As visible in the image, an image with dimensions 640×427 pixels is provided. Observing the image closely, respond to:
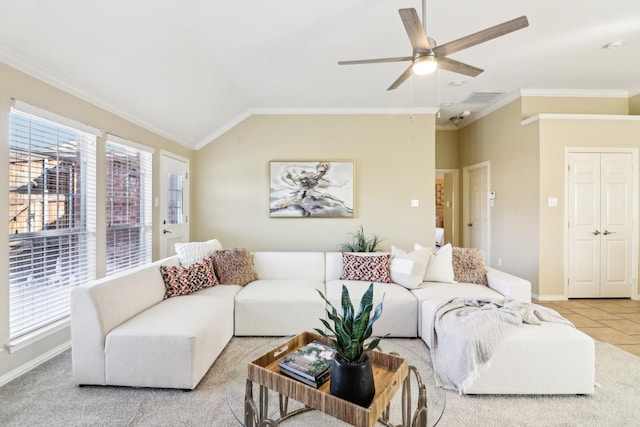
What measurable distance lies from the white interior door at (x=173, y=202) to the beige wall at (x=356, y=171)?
77 centimetres

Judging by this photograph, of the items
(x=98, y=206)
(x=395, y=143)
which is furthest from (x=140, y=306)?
(x=395, y=143)

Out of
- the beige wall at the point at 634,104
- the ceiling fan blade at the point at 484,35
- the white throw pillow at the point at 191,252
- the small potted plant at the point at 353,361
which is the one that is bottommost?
the small potted plant at the point at 353,361

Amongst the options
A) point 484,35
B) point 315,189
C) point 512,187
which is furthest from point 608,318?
point 315,189

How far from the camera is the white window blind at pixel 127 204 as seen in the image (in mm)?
2959

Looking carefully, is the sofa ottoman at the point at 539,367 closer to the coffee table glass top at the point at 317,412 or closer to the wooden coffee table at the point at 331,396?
the coffee table glass top at the point at 317,412

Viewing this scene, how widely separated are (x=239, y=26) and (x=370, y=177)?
2.69 metres

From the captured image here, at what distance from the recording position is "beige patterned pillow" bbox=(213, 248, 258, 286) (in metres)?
2.95

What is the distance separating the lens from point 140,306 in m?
2.18

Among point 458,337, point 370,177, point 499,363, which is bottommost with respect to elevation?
point 499,363

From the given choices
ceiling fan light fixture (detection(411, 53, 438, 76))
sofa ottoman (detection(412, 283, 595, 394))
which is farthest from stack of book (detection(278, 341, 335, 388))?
ceiling fan light fixture (detection(411, 53, 438, 76))

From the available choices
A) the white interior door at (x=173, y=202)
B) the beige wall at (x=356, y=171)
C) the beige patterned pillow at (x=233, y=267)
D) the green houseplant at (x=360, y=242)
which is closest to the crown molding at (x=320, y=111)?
the beige wall at (x=356, y=171)

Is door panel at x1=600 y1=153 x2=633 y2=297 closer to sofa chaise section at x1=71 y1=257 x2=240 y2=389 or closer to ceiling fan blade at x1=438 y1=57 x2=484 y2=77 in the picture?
ceiling fan blade at x1=438 y1=57 x2=484 y2=77

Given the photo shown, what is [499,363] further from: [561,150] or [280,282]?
[561,150]

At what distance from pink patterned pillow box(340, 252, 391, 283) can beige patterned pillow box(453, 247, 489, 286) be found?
703 millimetres
